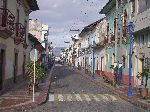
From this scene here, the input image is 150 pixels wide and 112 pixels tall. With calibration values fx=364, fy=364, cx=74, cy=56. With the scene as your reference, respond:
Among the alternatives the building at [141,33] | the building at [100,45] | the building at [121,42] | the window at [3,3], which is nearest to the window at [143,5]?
the building at [141,33]

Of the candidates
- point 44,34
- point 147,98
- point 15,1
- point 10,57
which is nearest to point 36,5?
point 15,1

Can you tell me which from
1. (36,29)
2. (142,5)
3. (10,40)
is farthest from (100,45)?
(36,29)

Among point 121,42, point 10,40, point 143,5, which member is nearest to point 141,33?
point 143,5

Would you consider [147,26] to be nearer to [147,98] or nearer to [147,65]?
[147,65]

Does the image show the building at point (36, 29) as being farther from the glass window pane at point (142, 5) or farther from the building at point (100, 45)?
the glass window pane at point (142, 5)

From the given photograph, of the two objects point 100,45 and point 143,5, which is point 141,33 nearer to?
point 143,5

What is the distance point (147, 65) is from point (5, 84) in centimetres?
835

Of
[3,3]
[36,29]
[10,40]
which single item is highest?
[36,29]

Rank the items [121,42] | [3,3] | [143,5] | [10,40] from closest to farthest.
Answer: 1. [3,3]
2. [10,40]
3. [143,5]
4. [121,42]

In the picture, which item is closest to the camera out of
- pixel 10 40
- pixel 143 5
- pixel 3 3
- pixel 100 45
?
pixel 3 3

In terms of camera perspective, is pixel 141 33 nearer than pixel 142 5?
Yes

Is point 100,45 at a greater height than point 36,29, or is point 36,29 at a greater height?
point 36,29

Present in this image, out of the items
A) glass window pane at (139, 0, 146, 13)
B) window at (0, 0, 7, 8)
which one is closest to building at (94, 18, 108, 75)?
glass window pane at (139, 0, 146, 13)

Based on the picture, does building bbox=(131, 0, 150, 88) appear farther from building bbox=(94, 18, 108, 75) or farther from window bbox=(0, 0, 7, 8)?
building bbox=(94, 18, 108, 75)
